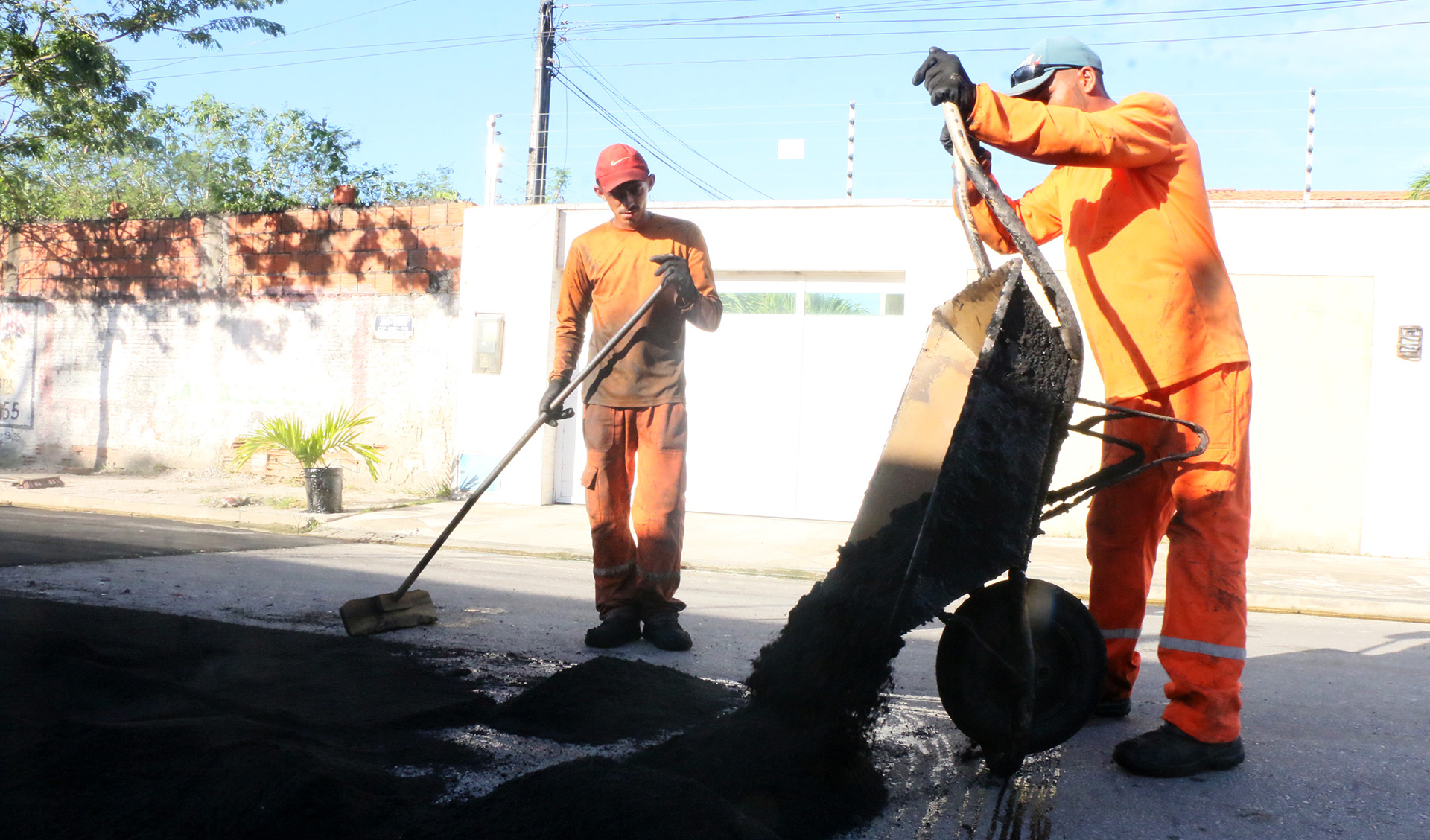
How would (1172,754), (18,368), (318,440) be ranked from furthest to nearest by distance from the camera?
(18,368) < (318,440) < (1172,754)

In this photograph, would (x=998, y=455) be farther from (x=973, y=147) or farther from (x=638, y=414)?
(x=638, y=414)

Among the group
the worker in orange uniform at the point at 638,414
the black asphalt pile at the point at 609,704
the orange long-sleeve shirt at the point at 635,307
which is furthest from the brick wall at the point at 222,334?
the black asphalt pile at the point at 609,704

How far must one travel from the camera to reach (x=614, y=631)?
4.07m

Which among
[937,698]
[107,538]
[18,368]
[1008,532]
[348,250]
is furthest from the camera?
[18,368]

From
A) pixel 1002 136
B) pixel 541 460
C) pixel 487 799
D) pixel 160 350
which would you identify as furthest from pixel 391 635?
pixel 160 350

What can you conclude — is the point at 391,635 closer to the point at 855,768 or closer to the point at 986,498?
the point at 855,768

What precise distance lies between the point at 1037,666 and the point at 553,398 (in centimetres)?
243

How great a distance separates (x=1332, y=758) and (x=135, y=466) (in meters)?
13.2

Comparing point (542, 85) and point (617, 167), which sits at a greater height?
point (542, 85)

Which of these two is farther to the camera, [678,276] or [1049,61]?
[678,276]

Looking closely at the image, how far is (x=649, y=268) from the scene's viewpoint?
14.0ft

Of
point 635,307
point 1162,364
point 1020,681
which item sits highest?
point 635,307

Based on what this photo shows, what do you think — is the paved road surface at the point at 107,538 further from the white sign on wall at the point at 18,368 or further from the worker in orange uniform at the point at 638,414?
the white sign on wall at the point at 18,368

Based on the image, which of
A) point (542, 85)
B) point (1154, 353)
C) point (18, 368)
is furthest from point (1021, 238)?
point (18, 368)
